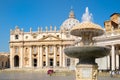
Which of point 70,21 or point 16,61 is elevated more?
point 70,21

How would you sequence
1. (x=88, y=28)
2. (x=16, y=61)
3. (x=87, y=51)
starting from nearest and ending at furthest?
(x=87, y=51), (x=88, y=28), (x=16, y=61)

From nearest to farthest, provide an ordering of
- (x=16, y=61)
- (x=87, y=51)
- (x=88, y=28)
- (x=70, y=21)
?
(x=87, y=51), (x=88, y=28), (x=16, y=61), (x=70, y=21)

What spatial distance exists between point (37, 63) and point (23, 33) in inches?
385

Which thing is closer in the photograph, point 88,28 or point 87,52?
point 87,52

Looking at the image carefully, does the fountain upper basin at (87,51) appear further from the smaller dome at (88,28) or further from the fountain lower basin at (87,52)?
the smaller dome at (88,28)

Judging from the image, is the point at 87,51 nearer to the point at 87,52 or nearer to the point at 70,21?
the point at 87,52

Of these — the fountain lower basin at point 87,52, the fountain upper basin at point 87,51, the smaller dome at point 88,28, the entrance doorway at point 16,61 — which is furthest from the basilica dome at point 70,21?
the fountain upper basin at point 87,51

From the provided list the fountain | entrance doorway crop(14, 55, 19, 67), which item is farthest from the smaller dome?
entrance doorway crop(14, 55, 19, 67)

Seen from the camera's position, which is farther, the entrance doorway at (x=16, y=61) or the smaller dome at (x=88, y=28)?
the entrance doorway at (x=16, y=61)

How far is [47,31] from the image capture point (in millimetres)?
86688

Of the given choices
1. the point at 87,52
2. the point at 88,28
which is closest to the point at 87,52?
the point at 87,52

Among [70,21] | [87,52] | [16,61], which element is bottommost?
[16,61]

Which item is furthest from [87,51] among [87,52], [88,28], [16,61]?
[16,61]

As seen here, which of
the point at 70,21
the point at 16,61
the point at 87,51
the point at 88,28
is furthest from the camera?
the point at 70,21
